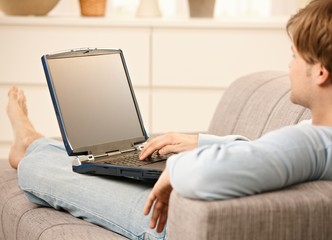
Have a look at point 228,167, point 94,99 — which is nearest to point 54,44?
point 94,99

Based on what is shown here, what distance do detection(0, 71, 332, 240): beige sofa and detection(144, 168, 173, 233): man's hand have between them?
122mm

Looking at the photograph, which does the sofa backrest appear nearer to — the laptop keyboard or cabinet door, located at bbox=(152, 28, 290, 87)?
the laptop keyboard

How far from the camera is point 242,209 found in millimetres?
1472

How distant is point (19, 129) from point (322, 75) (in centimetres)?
150

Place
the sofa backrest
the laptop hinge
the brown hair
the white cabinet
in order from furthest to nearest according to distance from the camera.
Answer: the white cabinet
the sofa backrest
the laptop hinge
the brown hair

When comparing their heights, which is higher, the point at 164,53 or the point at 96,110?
the point at 96,110

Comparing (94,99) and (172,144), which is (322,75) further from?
(94,99)

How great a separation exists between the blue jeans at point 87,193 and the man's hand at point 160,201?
116 mm

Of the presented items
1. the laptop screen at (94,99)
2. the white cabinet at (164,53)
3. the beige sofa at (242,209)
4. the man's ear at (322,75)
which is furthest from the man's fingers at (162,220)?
the white cabinet at (164,53)

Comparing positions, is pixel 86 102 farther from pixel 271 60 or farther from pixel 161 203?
pixel 271 60

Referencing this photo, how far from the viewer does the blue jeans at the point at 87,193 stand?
2.04 m

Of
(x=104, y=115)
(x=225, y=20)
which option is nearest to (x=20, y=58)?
(x=225, y=20)

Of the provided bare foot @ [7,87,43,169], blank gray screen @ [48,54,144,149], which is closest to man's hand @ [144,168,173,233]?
blank gray screen @ [48,54,144,149]

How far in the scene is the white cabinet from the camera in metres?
4.05
